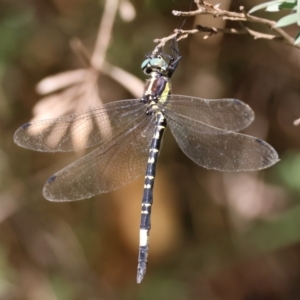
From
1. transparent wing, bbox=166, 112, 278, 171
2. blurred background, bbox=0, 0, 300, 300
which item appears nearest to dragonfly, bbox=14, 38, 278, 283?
transparent wing, bbox=166, 112, 278, 171

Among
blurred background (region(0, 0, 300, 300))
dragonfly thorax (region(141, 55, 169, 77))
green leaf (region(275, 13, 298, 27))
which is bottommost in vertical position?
blurred background (region(0, 0, 300, 300))

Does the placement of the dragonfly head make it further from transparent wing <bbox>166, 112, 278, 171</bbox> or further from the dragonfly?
transparent wing <bbox>166, 112, 278, 171</bbox>

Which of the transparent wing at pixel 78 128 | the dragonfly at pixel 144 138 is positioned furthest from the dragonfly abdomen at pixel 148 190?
the transparent wing at pixel 78 128

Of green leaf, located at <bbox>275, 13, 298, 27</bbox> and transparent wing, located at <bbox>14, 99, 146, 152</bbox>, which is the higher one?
green leaf, located at <bbox>275, 13, 298, 27</bbox>

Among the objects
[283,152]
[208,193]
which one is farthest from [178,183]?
[283,152]

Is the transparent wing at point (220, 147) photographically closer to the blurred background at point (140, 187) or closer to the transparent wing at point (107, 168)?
the transparent wing at point (107, 168)

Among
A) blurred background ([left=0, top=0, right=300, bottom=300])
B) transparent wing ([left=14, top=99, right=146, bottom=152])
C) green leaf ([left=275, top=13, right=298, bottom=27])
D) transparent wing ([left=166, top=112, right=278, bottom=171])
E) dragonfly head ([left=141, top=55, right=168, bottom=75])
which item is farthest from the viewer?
blurred background ([left=0, top=0, right=300, bottom=300])
